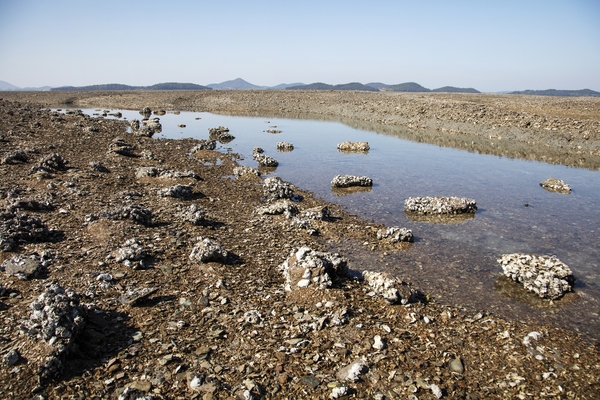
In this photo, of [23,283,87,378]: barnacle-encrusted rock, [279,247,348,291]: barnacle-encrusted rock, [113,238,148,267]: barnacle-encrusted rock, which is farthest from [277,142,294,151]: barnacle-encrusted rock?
[23,283,87,378]: barnacle-encrusted rock

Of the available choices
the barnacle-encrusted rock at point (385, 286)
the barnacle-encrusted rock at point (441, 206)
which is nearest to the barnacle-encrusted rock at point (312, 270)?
the barnacle-encrusted rock at point (385, 286)

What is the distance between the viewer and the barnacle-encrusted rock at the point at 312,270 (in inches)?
347

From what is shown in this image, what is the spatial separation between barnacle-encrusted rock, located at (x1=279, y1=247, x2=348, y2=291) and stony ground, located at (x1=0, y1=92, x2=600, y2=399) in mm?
266

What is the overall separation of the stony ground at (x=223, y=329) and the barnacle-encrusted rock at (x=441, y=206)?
10.2 ft

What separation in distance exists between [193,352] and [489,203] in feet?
50.3

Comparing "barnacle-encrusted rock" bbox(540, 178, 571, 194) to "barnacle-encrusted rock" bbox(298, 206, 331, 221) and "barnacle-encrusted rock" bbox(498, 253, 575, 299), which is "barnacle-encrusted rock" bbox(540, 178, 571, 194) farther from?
"barnacle-encrusted rock" bbox(298, 206, 331, 221)

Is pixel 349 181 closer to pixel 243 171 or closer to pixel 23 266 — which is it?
pixel 243 171

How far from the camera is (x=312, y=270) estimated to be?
29.6 feet

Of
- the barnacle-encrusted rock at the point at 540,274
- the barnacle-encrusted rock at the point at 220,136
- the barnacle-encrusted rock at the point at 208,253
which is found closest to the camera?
the barnacle-encrusted rock at the point at 540,274

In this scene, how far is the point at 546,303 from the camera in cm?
878

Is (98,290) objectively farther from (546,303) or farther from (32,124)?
(32,124)

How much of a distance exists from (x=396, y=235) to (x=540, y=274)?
14.0 feet

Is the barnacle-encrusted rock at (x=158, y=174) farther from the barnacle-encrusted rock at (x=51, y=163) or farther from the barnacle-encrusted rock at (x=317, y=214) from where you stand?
the barnacle-encrusted rock at (x=317, y=214)

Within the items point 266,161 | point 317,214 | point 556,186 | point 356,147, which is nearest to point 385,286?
point 317,214
